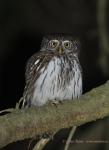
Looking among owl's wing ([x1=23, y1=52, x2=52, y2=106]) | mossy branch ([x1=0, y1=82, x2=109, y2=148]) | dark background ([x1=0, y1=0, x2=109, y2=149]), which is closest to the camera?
mossy branch ([x1=0, y1=82, x2=109, y2=148])

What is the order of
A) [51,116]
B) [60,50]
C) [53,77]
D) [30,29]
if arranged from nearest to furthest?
[51,116]
[53,77]
[60,50]
[30,29]

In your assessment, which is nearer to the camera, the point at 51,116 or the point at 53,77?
the point at 51,116

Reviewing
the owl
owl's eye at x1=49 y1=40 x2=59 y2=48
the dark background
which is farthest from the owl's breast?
the dark background

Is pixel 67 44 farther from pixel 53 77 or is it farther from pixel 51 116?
pixel 51 116

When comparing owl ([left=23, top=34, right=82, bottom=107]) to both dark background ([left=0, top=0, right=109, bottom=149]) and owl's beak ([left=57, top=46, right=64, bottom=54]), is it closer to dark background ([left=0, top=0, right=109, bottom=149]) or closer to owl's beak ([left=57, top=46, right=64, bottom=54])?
owl's beak ([left=57, top=46, right=64, bottom=54])

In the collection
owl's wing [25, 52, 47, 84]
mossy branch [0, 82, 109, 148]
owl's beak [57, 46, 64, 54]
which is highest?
owl's beak [57, 46, 64, 54]

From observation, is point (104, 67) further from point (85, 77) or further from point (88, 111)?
point (88, 111)

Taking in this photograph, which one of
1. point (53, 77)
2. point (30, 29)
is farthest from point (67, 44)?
point (30, 29)

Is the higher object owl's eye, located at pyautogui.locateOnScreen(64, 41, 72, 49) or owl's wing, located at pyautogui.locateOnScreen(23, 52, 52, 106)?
owl's eye, located at pyautogui.locateOnScreen(64, 41, 72, 49)
